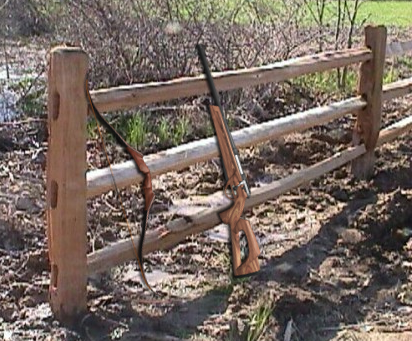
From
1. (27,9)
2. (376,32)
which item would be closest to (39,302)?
(376,32)

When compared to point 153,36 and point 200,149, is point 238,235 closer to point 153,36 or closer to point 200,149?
point 200,149

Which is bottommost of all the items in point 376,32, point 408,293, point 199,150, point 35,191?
point 408,293

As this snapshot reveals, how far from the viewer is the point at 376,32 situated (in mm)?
6031

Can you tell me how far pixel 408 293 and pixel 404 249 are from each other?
2.04 feet

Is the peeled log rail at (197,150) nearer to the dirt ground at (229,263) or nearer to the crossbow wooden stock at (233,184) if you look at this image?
the crossbow wooden stock at (233,184)

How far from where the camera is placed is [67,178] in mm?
3469

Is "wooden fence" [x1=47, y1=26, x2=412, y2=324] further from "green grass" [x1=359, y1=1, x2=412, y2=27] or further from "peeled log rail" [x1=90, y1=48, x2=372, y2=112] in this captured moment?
"green grass" [x1=359, y1=1, x2=412, y2=27]

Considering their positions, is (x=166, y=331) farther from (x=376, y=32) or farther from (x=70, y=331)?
(x=376, y=32)

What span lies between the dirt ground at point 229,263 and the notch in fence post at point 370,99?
0.14 m

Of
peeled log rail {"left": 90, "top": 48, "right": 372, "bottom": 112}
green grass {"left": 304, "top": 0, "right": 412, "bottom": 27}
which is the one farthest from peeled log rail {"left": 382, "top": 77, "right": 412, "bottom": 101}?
green grass {"left": 304, "top": 0, "right": 412, "bottom": 27}

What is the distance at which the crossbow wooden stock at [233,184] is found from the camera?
346 centimetres

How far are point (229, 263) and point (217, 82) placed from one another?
106 centimetres

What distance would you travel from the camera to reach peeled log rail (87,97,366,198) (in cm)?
372

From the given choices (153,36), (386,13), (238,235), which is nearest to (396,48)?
(153,36)
